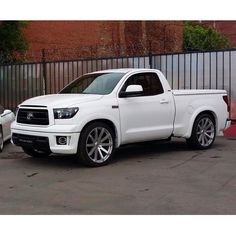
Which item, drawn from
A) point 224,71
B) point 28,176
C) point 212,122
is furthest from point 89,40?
point 28,176

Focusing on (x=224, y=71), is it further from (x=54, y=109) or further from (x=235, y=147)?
(x=54, y=109)

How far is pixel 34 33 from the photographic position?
26.2 m

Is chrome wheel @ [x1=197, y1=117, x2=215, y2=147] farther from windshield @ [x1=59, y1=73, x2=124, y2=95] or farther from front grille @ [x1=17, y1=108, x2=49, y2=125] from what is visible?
front grille @ [x1=17, y1=108, x2=49, y2=125]

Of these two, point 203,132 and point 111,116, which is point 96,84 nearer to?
point 111,116

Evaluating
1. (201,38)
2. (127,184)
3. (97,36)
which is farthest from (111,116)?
(201,38)

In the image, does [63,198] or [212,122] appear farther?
[212,122]

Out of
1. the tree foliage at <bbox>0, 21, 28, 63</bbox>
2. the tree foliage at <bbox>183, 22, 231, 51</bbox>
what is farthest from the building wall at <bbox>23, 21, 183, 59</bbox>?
the tree foliage at <bbox>183, 22, 231, 51</bbox>

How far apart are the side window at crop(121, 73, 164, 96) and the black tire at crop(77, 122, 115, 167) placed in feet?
3.95

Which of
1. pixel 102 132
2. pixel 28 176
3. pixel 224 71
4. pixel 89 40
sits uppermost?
pixel 89 40

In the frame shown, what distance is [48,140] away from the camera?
8195mm

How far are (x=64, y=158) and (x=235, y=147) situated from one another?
3839 mm

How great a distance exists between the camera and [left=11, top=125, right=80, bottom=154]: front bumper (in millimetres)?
8086

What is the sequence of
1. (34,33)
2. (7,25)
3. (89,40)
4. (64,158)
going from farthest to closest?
(89,40), (34,33), (7,25), (64,158)

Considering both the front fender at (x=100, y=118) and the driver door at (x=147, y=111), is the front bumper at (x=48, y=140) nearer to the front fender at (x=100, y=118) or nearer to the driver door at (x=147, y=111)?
the front fender at (x=100, y=118)
